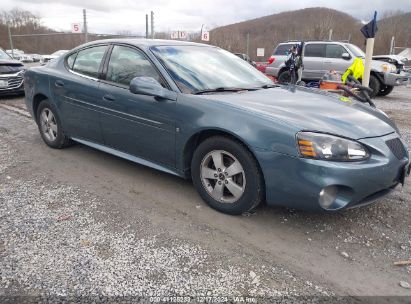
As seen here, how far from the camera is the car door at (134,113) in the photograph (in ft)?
11.7

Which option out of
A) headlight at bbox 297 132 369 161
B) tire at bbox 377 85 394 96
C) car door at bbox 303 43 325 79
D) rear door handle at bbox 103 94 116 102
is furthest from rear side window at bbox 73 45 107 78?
tire at bbox 377 85 394 96

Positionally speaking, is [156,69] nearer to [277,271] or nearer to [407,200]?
[277,271]

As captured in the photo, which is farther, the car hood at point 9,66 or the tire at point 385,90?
the tire at point 385,90

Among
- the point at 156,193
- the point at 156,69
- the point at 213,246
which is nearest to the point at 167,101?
the point at 156,69

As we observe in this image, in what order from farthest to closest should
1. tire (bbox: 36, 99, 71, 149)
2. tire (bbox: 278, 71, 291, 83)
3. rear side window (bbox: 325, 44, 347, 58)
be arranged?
1. tire (bbox: 278, 71, 291, 83)
2. rear side window (bbox: 325, 44, 347, 58)
3. tire (bbox: 36, 99, 71, 149)

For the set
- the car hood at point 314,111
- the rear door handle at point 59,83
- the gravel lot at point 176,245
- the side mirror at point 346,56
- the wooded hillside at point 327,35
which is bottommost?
the gravel lot at point 176,245

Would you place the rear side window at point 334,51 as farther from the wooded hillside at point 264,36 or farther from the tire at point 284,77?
the wooded hillside at point 264,36

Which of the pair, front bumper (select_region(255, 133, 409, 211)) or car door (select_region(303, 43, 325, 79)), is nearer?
front bumper (select_region(255, 133, 409, 211))

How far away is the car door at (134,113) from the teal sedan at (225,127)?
11 mm

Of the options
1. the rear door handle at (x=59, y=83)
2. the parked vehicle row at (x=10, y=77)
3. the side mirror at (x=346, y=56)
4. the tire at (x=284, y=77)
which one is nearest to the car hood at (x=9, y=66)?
the parked vehicle row at (x=10, y=77)

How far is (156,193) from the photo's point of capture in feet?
12.6

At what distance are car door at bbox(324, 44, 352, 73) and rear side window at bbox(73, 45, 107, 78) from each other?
9.94 meters

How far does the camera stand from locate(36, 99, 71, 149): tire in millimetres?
5012

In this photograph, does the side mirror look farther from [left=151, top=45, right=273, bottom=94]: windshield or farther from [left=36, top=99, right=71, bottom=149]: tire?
[left=36, top=99, right=71, bottom=149]: tire
